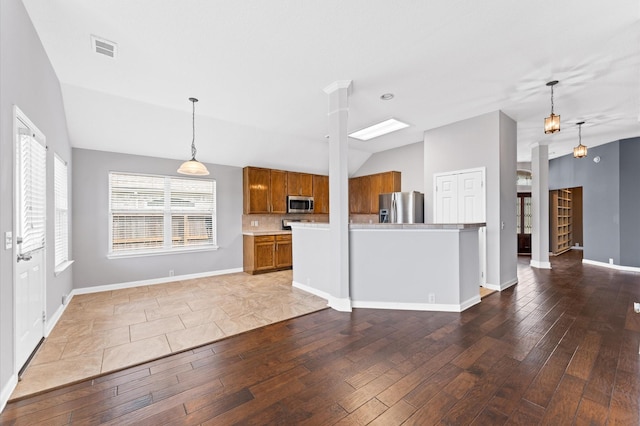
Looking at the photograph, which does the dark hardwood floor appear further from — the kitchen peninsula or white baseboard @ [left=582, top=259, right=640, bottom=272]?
white baseboard @ [left=582, top=259, right=640, bottom=272]

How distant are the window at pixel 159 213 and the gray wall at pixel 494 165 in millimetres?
4939

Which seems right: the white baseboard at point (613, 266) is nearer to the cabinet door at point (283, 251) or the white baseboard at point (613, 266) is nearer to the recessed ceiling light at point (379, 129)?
the recessed ceiling light at point (379, 129)

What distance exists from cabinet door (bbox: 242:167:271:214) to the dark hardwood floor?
11.5ft

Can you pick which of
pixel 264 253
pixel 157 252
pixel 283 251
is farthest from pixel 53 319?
pixel 283 251

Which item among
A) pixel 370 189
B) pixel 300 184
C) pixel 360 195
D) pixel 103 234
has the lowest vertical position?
pixel 103 234

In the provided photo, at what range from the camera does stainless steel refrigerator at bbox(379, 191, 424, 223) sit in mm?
5375

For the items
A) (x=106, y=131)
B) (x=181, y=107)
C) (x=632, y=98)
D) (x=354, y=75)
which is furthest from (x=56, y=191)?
(x=632, y=98)

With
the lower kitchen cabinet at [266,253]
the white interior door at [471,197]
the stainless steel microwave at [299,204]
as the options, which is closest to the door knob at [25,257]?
the lower kitchen cabinet at [266,253]

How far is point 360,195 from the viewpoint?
292 inches

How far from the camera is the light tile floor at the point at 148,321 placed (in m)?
2.35

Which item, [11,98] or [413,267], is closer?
[11,98]

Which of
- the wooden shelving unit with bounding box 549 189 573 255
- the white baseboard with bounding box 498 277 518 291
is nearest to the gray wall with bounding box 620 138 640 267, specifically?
the wooden shelving unit with bounding box 549 189 573 255

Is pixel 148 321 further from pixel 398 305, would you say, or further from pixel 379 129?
pixel 379 129

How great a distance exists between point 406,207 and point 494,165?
1646 mm
